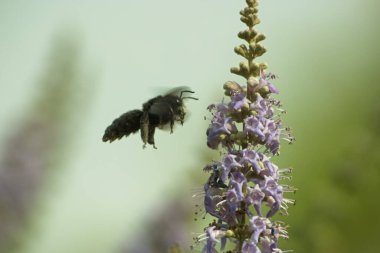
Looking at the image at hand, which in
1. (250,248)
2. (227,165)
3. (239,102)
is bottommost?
(250,248)

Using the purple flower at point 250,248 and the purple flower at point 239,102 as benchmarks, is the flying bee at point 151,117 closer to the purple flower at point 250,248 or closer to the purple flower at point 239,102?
the purple flower at point 239,102

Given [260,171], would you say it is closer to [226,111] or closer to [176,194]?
[226,111]

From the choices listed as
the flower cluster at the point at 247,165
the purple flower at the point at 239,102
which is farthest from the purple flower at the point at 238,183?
the purple flower at the point at 239,102

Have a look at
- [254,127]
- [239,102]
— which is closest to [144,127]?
[239,102]

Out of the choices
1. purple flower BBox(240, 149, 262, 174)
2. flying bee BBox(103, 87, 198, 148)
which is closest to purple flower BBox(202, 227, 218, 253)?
purple flower BBox(240, 149, 262, 174)

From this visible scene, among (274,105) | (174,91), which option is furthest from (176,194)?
(274,105)

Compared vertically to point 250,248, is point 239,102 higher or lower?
higher

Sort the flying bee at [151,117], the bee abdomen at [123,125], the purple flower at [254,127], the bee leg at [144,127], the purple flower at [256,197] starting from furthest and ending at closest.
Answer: the bee abdomen at [123,125] → the bee leg at [144,127] → the flying bee at [151,117] → the purple flower at [254,127] → the purple flower at [256,197]

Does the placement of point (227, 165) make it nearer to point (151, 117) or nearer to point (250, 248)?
point (250, 248)
